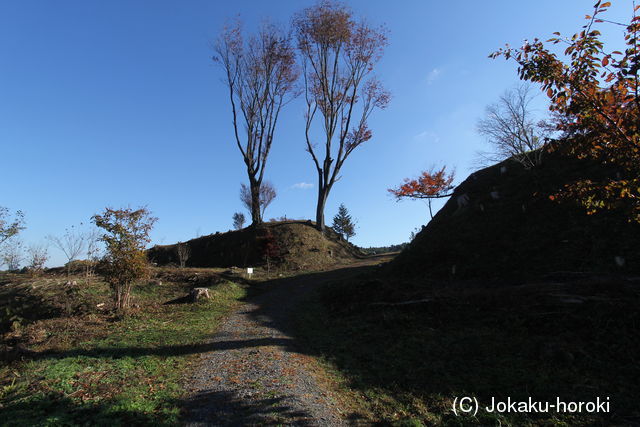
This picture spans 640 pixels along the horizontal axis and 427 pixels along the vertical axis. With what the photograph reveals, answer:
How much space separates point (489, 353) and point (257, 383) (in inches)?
173

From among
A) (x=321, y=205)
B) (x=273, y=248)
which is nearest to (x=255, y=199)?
(x=321, y=205)

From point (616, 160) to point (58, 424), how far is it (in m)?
8.19

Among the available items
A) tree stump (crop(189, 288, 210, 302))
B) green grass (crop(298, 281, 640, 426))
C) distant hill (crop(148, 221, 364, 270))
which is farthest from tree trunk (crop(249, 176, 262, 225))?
green grass (crop(298, 281, 640, 426))

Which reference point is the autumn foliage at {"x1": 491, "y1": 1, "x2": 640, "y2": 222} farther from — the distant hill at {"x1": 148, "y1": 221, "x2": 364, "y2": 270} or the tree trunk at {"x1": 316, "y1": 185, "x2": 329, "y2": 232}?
the tree trunk at {"x1": 316, "y1": 185, "x2": 329, "y2": 232}

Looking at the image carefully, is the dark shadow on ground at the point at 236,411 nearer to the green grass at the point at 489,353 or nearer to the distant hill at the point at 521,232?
the green grass at the point at 489,353

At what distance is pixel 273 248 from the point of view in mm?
19500

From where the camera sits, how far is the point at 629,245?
8.16 meters

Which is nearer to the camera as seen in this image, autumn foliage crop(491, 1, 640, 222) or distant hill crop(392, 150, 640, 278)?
autumn foliage crop(491, 1, 640, 222)

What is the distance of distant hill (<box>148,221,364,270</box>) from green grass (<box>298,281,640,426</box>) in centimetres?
1334

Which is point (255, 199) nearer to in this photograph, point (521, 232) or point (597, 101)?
point (521, 232)

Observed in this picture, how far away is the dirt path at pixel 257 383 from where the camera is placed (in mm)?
3826

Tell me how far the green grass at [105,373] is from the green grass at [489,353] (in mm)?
2841

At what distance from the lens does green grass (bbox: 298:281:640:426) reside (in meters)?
4.09

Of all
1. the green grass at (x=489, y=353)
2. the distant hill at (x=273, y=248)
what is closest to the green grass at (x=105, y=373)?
the green grass at (x=489, y=353)
